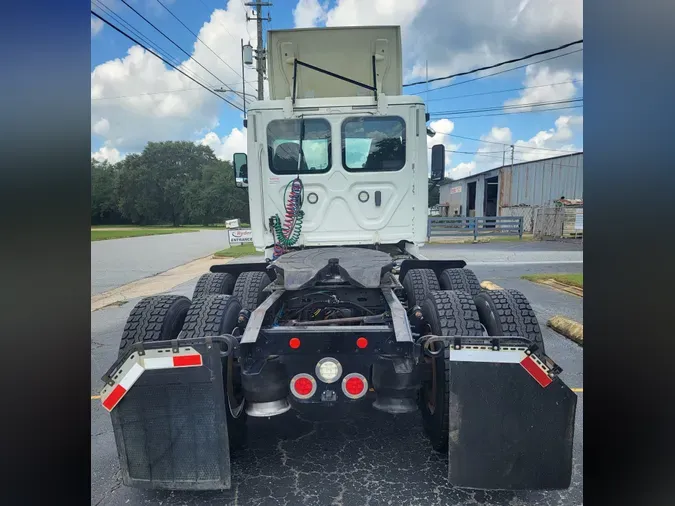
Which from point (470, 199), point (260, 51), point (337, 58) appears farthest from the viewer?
point (470, 199)

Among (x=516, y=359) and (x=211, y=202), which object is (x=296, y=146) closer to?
(x=516, y=359)

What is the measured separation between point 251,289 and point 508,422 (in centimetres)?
253

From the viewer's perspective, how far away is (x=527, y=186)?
28125 mm

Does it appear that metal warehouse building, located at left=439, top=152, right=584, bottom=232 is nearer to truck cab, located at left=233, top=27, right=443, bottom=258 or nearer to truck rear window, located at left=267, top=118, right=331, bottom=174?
truck cab, located at left=233, top=27, right=443, bottom=258

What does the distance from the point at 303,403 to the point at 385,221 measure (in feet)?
8.59

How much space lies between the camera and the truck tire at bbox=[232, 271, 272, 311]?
3916 millimetres

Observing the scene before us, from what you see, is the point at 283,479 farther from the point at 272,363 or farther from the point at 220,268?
the point at 220,268

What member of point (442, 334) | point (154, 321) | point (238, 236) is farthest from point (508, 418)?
point (238, 236)

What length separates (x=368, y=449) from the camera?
2959mm

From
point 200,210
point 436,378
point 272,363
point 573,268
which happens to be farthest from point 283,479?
point 200,210

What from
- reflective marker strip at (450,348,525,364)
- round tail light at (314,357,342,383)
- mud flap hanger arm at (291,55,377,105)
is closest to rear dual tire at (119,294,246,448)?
round tail light at (314,357,342,383)

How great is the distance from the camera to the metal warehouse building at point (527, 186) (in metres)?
25.1

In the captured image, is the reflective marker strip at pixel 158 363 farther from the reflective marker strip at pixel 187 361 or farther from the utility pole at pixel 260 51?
the utility pole at pixel 260 51

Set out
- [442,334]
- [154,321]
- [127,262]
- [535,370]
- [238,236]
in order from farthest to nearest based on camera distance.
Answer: [127,262], [238,236], [154,321], [442,334], [535,370]
